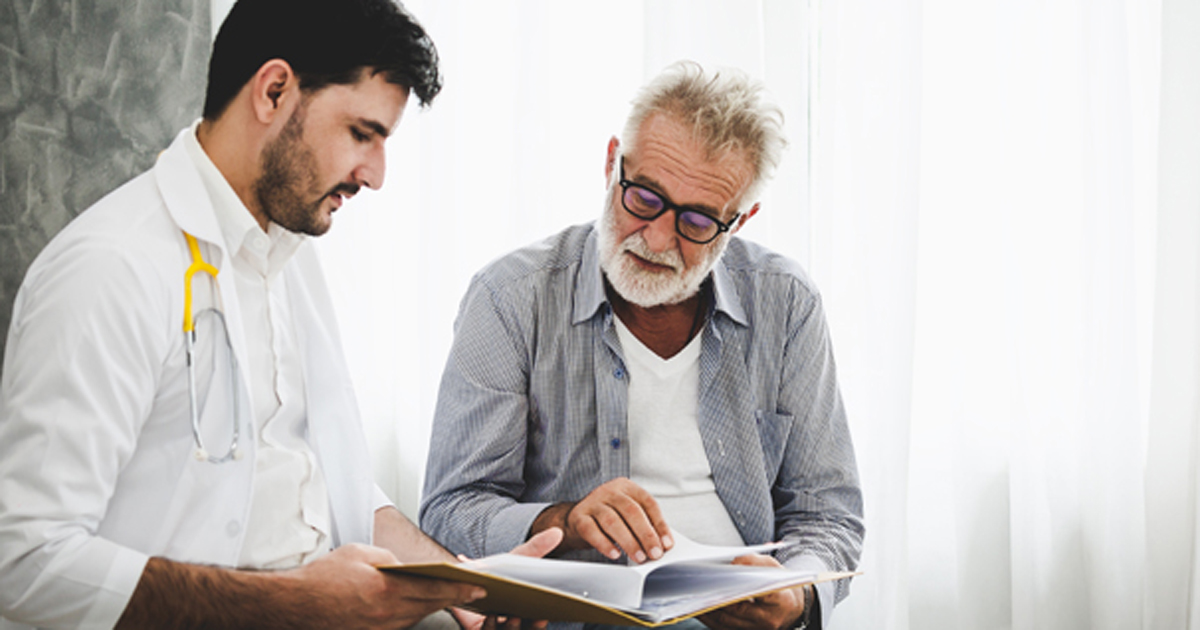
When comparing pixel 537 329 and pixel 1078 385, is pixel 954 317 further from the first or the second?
pixel 537 329

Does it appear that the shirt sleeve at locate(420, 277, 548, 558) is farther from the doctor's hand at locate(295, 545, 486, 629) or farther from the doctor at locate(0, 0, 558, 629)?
the doctor's hand at locate(295, 545, 486, 629)

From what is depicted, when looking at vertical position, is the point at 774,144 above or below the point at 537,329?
above

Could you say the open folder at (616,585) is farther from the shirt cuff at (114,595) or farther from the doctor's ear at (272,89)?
the doctor's ear at (272,89)

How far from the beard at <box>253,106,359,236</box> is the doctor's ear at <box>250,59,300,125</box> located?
22 mm

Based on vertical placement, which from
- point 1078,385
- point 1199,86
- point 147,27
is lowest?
point 1078,385

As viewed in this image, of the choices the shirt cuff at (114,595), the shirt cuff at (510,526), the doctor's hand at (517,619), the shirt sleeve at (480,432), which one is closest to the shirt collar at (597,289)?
the shirt sleeve at (480,432)

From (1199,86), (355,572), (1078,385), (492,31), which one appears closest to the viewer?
(355,572)

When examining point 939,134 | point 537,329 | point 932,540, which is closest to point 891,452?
point 932,540

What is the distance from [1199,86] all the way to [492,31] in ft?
5.71

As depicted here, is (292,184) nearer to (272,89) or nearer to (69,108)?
(272,89)

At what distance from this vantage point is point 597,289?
65.9 inches

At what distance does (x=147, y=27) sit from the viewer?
6.79ft

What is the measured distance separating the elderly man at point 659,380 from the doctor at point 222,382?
230 millimetres

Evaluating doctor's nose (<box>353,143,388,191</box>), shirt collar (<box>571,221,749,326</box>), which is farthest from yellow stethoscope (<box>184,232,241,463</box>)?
shirt collar (<box>571,221,749,326</box>)
